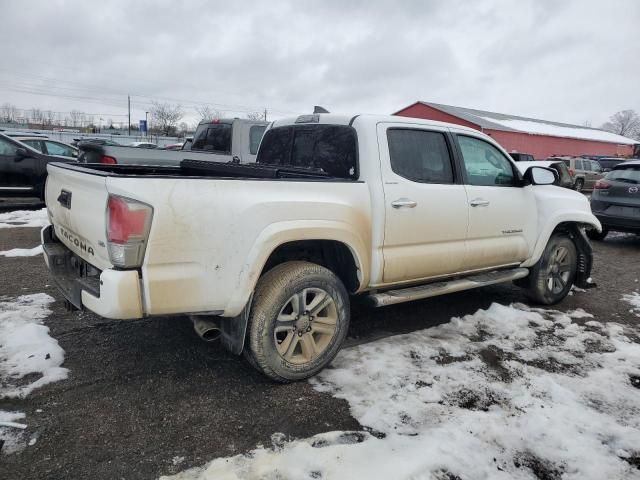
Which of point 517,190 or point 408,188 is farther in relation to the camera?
point 517,190

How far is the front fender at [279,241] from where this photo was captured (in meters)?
2.95

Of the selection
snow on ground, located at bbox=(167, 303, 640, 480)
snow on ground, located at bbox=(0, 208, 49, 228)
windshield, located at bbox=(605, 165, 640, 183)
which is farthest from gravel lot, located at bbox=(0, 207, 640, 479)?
windshield, located at bbox=(605, 165, 640, 183)

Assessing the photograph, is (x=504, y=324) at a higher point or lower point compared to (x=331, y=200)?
Result: lower

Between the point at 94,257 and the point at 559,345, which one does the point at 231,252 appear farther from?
the point at 559,345

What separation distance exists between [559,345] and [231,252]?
306 cm

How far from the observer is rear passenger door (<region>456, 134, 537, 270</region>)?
171 inches

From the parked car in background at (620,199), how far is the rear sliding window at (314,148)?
24.7 ft

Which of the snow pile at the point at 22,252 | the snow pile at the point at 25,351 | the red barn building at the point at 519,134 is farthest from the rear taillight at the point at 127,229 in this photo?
the red barn building at the point at 519,134

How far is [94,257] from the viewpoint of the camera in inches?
114

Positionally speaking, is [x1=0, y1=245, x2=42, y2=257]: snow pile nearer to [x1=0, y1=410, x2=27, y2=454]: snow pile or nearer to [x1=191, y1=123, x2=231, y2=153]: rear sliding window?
[x1=191, y1=123, x2=231, y2=153]: rear sliding window

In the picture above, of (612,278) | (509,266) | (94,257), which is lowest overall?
(612,278)

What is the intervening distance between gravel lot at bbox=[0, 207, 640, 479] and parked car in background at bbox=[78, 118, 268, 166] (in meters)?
3.67

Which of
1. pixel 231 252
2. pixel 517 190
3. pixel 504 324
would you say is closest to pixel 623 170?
pixel 517 190

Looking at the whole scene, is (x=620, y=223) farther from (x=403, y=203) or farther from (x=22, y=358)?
(x=22, y=358)
